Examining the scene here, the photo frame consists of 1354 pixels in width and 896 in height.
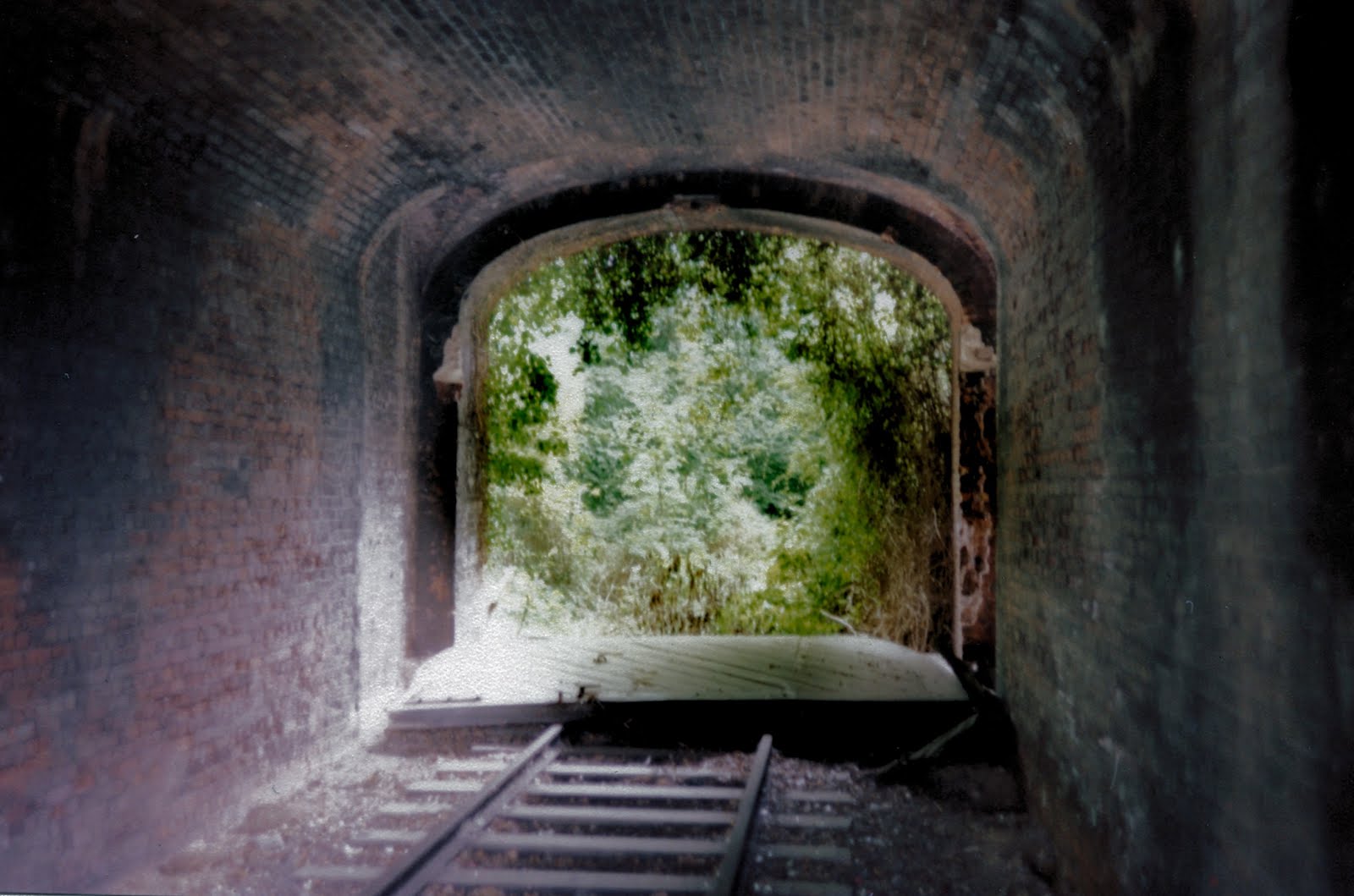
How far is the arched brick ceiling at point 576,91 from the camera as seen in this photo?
416 cm

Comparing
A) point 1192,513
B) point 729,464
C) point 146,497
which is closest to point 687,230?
point 146,497

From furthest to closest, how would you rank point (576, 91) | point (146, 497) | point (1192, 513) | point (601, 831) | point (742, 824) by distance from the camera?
point (576, 91)
point (601, 831)
point (742, 824)
point (146, 497)
point (1192, 513)

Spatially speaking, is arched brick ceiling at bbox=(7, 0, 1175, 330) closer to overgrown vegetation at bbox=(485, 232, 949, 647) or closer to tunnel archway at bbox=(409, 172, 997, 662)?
tunnel archway at bbox=(409, 172, 997, 662)

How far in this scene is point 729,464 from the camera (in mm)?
16359

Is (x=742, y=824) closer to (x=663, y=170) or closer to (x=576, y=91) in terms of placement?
(x=576, y=91)

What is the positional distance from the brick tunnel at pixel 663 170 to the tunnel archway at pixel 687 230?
0.35 feet

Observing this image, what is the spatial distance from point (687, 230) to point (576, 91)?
10.00 ft

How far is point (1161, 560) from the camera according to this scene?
3469 millimetres

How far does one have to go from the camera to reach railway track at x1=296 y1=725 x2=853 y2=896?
4.52m

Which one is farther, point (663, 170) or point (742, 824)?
point (663, 170)

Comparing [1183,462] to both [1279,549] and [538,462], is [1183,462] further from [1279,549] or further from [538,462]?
[538,462]

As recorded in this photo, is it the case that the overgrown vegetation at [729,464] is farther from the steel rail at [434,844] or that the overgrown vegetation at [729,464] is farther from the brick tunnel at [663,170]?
the steel rail at [434,844]

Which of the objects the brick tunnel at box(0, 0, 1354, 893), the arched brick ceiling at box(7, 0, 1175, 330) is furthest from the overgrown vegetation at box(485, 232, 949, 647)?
the arched brick ceiling at box(7, 0, 1175, 330)

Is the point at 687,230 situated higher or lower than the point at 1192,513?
higher
